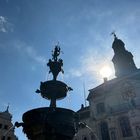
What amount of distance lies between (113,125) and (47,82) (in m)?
24.3

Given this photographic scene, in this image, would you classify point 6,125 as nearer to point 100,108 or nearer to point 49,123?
point 100,108

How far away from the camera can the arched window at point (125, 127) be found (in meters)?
28.6

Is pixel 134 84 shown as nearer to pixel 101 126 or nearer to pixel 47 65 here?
pixel 101 126

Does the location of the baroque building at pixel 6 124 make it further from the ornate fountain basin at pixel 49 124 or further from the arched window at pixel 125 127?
the ornate fountain basin at pixel 49 124

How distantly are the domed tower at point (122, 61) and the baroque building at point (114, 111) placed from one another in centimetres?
28

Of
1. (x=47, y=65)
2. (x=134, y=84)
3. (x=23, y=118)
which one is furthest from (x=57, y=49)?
(x=134, y=84)

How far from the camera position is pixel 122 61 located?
40188 millimetres

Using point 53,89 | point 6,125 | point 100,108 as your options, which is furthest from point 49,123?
point 6,125

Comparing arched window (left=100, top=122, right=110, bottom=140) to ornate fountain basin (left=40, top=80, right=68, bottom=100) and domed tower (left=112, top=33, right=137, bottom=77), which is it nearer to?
domed tower (left=112, top=33, right=137, bottom=77)

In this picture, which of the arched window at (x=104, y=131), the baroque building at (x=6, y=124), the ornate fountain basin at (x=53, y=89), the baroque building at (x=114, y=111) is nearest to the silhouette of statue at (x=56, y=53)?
the ornate fountain basin at (x=53, y=89)

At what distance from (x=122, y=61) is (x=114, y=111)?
41.6ft

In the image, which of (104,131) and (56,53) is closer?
(56,53)

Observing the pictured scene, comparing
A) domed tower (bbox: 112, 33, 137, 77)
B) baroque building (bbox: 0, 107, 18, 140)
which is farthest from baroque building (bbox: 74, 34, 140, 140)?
baroque building (bbox: 0, 107, 18, 140)

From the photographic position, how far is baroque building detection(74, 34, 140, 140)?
95.3 feet
